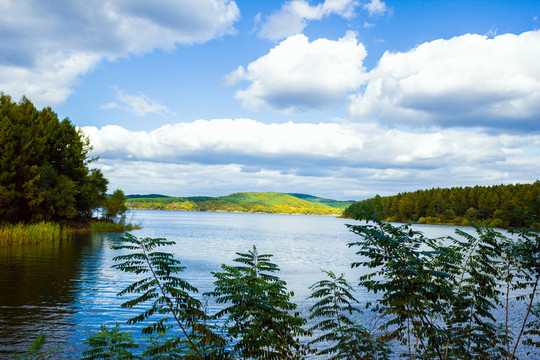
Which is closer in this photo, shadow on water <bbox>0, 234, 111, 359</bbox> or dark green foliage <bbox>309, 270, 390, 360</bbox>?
dark green foliage <bbox>309, 270, 390, 360</bbox>

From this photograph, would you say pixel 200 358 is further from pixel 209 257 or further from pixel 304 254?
pixel 304 254

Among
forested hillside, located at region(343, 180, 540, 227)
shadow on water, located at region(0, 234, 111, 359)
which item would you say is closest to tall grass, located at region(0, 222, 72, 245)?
shadow on water, located at region(0, 234, 111, 359)

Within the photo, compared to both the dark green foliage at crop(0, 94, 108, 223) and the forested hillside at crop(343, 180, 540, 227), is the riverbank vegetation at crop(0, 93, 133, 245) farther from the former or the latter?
the forested hillside at crop(343, 180, 540, 227)

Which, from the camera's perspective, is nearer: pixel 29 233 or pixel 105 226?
pixel 29 233

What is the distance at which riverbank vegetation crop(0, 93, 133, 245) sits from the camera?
40031 mm

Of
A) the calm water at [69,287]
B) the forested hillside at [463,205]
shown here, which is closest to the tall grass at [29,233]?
the calm water at [69,287]

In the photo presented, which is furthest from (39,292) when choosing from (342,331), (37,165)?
(37,165)

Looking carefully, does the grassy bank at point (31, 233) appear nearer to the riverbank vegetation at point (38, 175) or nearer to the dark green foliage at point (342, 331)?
the riverbank vegetation at point (38, 175)

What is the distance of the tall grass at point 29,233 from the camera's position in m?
37.9

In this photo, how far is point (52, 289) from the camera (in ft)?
68.6

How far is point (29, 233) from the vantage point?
4038 centimetres

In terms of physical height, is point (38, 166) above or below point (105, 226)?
above

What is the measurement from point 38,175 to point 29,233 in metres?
6.93

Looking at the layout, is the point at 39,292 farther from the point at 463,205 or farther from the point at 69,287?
the point at 463,205
